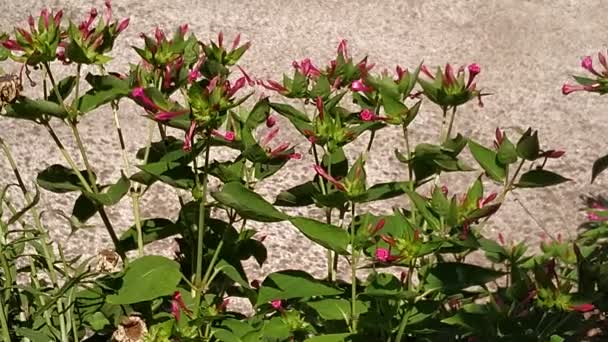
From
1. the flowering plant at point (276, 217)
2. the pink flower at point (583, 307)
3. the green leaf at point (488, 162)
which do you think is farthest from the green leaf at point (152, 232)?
the pink flower at point (583, 307)

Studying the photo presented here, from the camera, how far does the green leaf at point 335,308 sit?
4.62ft

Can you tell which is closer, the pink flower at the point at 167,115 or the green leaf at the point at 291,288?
the pink flower at the point at 167,115

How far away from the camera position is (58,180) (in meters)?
1.51

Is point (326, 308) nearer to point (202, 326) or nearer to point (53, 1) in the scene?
point (202, 326)

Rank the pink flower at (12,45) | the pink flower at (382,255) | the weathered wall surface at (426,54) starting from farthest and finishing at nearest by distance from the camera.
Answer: the weathered wall surface at (426,54) < the pink flower at (12,45) < the pink flower at (382,255)

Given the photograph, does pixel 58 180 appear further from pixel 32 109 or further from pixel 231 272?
pixel 231 272

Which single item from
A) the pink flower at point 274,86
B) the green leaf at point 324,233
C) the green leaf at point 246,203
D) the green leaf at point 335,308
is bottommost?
the green leaf at point 335,308

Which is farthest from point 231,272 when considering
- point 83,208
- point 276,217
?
point 83,208

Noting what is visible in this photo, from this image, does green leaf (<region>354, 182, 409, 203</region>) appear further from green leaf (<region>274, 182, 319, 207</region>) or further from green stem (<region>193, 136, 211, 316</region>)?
green stem (<region>193, 136, 211, 316</region>)

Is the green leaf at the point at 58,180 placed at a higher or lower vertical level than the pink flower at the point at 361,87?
lower

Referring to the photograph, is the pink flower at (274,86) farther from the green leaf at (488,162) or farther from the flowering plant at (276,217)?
the green leaf at (488,162)

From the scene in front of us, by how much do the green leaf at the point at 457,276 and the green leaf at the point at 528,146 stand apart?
15 centimetres

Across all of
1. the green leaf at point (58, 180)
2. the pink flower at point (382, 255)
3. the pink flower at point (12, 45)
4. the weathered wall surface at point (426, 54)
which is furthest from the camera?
the weathered wall surface at point (426, 54)

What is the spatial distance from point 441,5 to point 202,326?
164 cm
